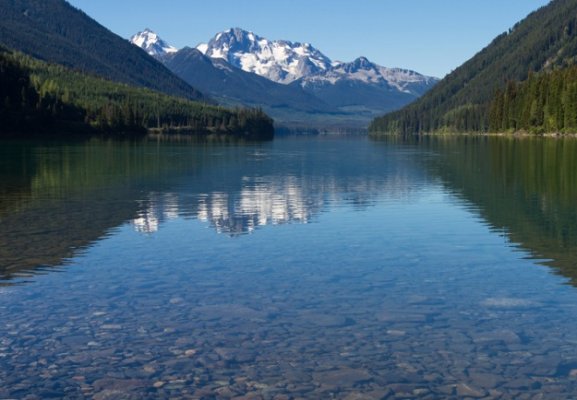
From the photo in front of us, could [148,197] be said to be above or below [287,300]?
A: above

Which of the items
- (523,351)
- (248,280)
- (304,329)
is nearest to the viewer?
(523,351)

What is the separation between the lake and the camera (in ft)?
52.1

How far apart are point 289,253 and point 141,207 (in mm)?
18237

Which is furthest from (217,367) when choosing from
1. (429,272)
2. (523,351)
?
(429,272)

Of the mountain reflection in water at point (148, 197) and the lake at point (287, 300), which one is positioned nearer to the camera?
the lake at point (287, 300)

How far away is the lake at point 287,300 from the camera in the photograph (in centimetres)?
1589

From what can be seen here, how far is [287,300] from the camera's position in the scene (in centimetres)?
2245

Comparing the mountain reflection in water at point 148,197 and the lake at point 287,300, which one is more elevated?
the mountain reflection in water at point 148,197

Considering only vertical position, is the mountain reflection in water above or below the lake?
above

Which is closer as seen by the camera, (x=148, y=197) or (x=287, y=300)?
(x=287, y=300)

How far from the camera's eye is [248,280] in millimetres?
25281

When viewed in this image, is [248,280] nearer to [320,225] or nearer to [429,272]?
[429,272]

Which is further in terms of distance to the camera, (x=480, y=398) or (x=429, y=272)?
(x=429, y=272)

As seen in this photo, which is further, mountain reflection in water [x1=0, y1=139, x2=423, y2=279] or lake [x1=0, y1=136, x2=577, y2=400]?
mountain reflection in water [x1=0, y1=139, x2=423, y2=279]
